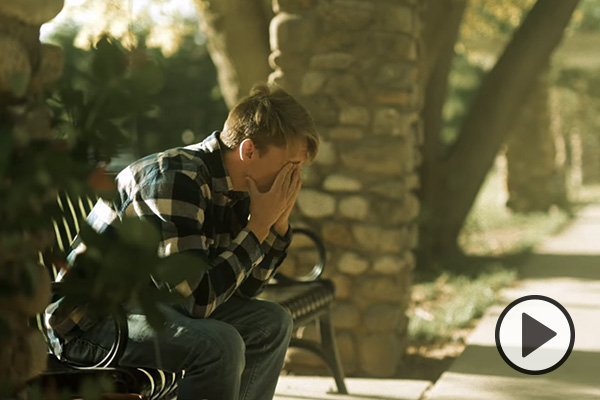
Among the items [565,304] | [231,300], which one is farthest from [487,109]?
[231,300]

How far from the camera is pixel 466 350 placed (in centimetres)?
539

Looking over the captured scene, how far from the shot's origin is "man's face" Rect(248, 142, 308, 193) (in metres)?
3.11

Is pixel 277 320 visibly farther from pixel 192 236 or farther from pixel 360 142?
pixel 360 142

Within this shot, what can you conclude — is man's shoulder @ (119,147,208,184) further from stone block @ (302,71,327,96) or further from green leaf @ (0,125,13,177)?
stone block @ (302,71,327,96)

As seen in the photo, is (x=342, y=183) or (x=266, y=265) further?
(x=342, y=183)

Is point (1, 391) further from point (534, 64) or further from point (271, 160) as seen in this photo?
point (534, 64)

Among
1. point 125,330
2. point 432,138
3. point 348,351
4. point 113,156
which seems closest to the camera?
point 113,156

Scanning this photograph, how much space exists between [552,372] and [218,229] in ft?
7.95

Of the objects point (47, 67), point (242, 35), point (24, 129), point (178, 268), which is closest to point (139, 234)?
point (178, 268)

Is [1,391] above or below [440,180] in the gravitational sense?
above

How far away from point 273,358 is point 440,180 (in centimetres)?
583

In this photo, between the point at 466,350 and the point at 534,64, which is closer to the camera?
the point at 466,350

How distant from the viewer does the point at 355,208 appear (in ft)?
17.2

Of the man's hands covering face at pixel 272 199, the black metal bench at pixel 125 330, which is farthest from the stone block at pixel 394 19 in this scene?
the man's hands covering face at pixel 272 199
